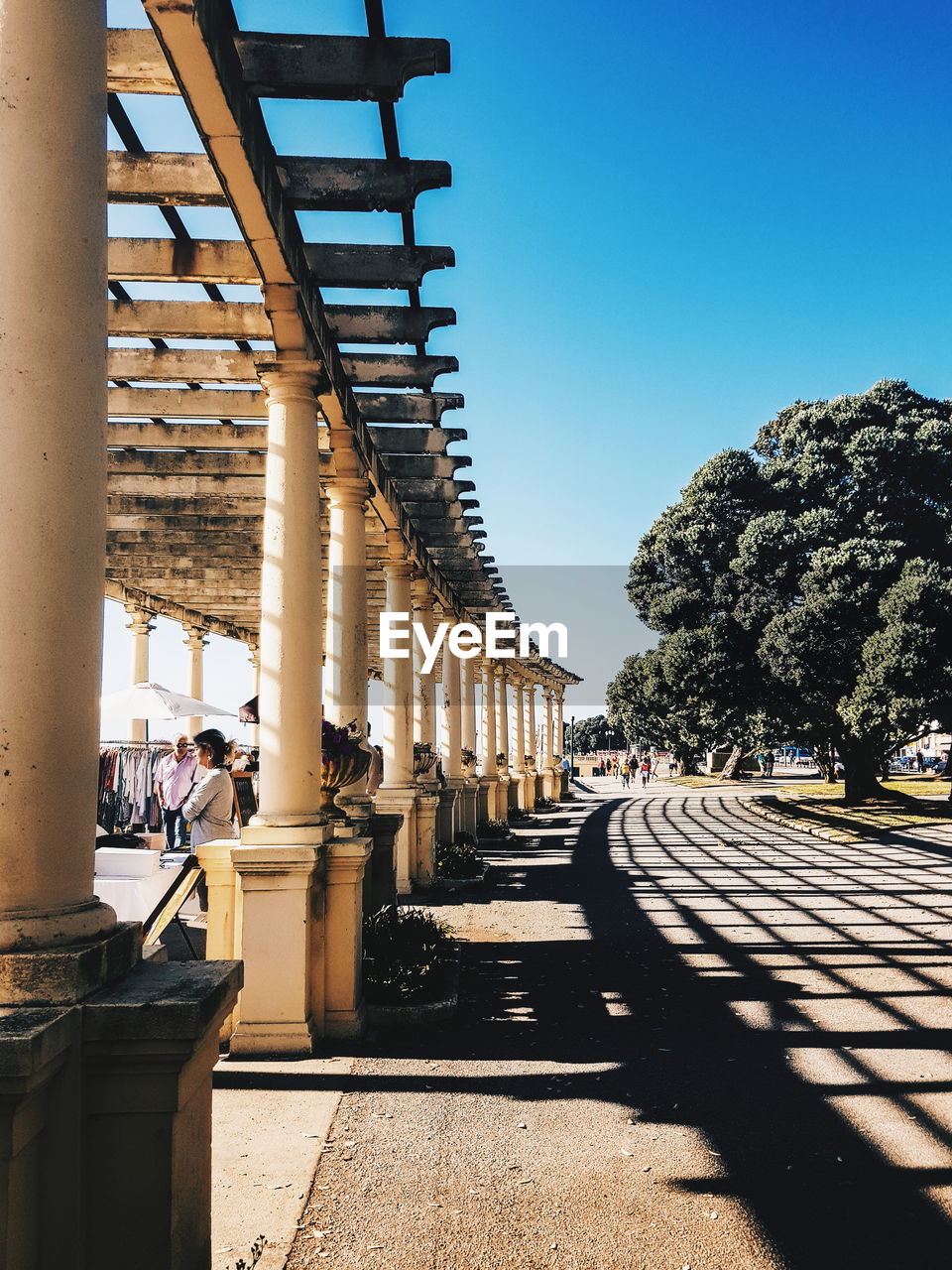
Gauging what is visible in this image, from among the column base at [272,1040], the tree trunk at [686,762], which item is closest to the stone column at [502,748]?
the column base at [272,1040]

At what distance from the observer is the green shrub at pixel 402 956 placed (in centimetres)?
694

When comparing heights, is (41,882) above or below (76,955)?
above

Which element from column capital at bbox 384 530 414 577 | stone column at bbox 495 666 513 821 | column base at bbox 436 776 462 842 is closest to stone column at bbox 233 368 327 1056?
column capital at bbox 384 530 414 577

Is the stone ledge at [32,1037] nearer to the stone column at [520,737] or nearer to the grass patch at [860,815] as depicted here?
the grass patch at [860,815]

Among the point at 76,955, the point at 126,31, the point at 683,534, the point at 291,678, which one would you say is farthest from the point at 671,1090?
the point at 683,534

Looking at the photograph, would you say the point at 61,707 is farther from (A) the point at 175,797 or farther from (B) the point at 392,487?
(A) the point at 175,797

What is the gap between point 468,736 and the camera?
22875 millimetres

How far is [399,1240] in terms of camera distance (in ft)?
12.3

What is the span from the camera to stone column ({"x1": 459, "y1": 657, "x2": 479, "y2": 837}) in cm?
1922

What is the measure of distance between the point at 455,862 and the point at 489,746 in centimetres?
942

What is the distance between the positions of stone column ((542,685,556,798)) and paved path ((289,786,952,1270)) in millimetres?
26877

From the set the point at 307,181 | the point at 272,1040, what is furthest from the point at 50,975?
the point at 307,181

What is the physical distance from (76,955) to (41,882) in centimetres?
22

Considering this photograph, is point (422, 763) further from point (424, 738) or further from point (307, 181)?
point (307, 181)
